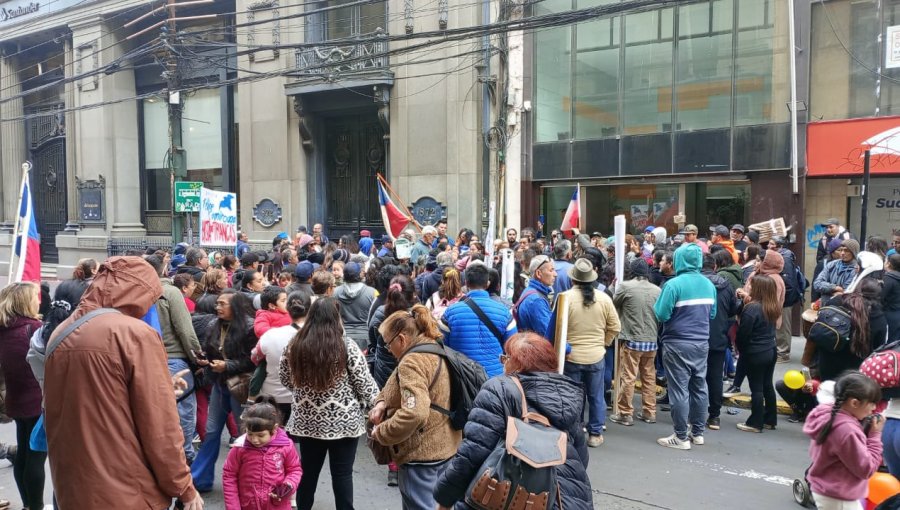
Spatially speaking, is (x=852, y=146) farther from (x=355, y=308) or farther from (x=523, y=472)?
(x=523, y=472)

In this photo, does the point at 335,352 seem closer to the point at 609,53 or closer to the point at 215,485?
the point at 215,485

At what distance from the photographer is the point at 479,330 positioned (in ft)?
17.1

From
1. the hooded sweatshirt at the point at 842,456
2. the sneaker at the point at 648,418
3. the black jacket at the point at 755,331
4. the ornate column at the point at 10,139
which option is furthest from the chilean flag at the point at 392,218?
the ornate column at the point at 10,139

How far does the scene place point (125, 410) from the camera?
2773mm

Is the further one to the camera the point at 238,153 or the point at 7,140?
the point at 7,140

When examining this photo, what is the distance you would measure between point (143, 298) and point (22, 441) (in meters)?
3.00

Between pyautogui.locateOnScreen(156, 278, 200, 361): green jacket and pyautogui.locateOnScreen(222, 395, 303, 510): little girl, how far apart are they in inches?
62.3

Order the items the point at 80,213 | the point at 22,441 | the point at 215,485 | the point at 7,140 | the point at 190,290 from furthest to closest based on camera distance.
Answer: the point at 7,140
the point at 80,213
the point at 190,290
the point at 215,485
the point at 22,441

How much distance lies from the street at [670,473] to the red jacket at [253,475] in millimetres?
1318

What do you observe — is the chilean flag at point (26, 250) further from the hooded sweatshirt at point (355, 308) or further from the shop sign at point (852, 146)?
the shop sign at point (852, 146)

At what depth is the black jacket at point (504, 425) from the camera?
9.91 feet

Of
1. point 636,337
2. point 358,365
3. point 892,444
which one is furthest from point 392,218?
point 892,444

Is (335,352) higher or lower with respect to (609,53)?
lower

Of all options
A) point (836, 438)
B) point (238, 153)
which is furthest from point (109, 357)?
point (238, 153)
